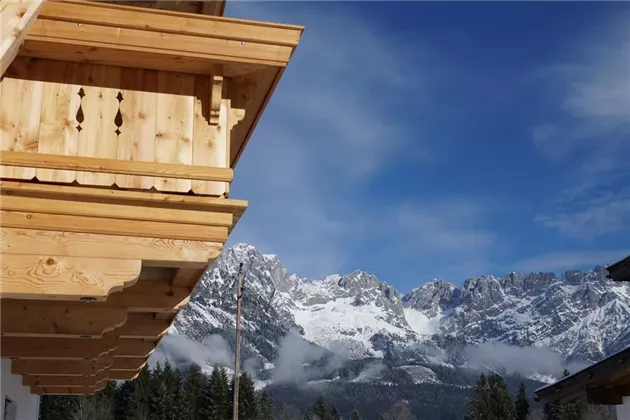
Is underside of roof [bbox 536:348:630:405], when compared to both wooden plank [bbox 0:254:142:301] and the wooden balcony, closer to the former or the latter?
the wooden balcony

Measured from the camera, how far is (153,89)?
5.12 m

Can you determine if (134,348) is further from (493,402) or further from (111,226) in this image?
(493,402)

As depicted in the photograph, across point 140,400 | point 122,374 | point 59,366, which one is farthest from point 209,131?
point 140,400

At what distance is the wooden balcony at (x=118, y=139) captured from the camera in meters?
4.58

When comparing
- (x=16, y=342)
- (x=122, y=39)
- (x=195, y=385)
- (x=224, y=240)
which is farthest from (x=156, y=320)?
(x=195, y=385)

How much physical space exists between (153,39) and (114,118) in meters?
0.59

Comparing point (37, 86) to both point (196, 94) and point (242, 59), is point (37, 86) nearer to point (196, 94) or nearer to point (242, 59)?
point (196, 94)

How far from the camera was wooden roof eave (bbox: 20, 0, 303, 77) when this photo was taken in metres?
4.82

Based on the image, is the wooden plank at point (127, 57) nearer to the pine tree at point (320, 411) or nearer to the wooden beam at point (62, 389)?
the wooden beam at point (62, 389)

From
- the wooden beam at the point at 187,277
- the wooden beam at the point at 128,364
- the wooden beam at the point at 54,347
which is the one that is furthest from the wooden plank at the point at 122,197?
the wooden beam at the point at 128,364

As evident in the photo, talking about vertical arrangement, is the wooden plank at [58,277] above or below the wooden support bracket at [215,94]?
below

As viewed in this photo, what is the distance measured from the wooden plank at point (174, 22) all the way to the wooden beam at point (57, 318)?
2.40m

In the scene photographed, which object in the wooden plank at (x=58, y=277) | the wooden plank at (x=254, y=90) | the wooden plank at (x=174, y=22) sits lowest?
the wooden plank at (x=58, y=277)

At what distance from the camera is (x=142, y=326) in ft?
25.8
